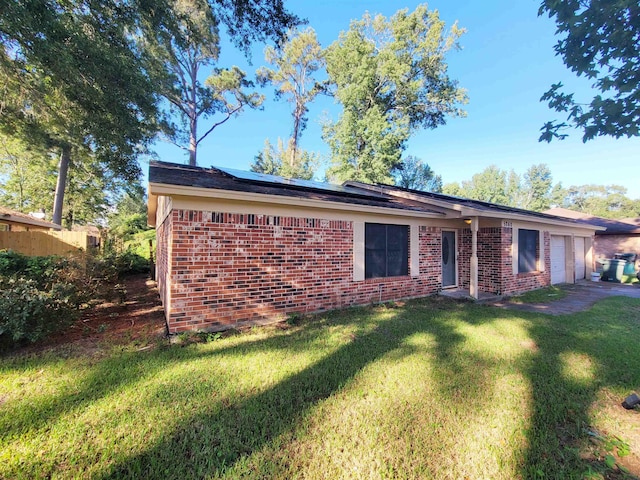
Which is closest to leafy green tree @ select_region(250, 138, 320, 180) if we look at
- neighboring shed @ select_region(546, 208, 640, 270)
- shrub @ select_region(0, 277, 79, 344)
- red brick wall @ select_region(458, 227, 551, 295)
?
red brick wall @ select_region(458, 227, 551, 295)

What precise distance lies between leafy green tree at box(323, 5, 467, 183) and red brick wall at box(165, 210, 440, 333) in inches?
538

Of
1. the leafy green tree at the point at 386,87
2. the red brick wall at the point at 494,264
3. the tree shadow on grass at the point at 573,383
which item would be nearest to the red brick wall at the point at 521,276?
the red brick wall at the point at 494,264

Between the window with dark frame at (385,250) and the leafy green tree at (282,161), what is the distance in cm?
1928

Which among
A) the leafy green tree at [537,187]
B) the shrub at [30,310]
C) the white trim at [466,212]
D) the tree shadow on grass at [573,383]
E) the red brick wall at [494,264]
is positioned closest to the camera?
the tree shadow on grass at [573,383]

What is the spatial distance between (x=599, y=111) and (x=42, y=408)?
7.65 m

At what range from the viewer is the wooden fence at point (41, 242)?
11703mm

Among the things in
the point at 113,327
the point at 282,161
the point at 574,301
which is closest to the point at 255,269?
the point at 113,327

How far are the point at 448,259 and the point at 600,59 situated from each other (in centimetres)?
582

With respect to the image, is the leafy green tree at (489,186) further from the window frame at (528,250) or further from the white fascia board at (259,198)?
the white fascia board at (259,198)

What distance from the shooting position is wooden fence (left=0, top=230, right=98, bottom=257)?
1170cm

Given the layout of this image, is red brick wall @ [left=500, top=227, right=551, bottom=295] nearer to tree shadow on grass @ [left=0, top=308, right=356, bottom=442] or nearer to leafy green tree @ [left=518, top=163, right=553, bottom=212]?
tree shadow on grass @ [left=0, top=308, right=356, bottom=442]

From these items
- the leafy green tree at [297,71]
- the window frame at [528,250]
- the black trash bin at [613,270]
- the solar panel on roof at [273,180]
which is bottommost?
the black trash bin at [613,270]

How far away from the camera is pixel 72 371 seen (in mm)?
3438

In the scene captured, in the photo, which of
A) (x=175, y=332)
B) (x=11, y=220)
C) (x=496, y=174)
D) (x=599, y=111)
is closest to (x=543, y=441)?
(x=599, y=111)
